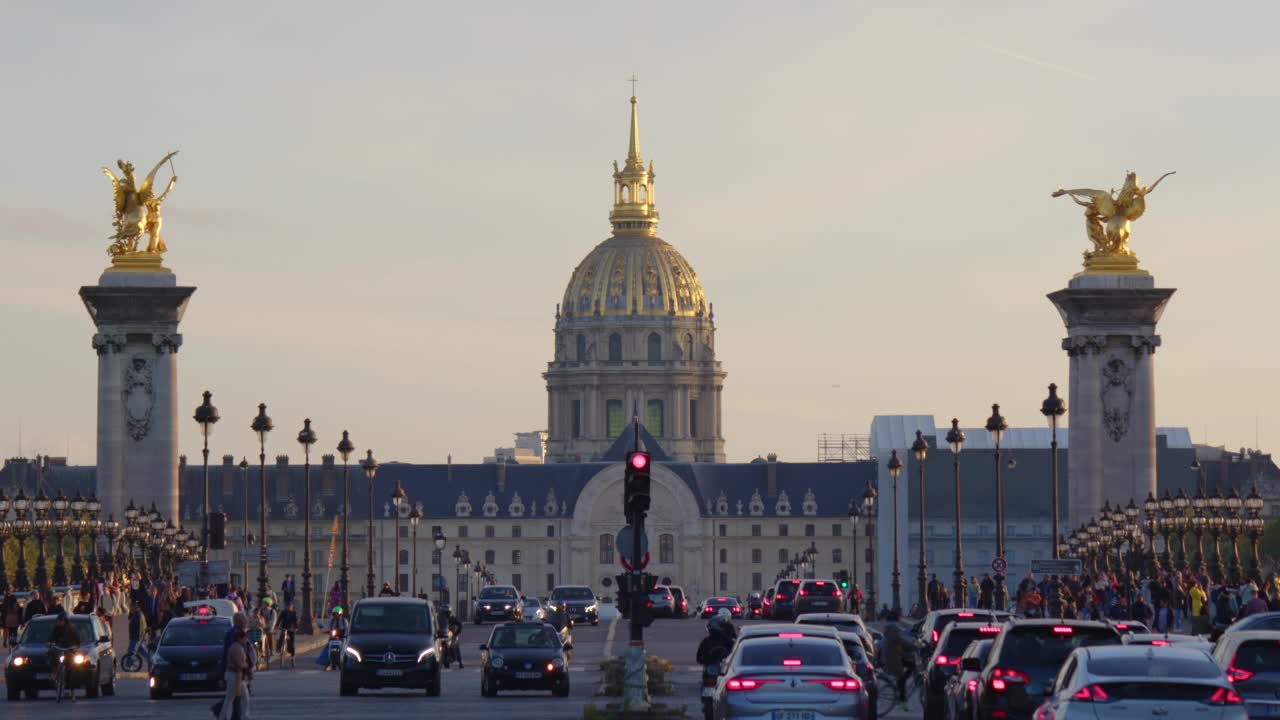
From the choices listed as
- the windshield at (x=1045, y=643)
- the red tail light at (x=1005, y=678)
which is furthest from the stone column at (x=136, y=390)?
the red tail light at (x=1005, y=678)

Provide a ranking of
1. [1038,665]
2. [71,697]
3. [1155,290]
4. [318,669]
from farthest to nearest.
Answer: [1155,290], [318,669], [71,697], [1038,665]

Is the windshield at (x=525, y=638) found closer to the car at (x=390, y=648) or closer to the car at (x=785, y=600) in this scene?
the car at (x=390, y=648)

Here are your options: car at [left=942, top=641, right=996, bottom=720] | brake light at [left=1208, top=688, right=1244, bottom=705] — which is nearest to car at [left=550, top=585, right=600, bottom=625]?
car at [left=942, top=641, right=996, bottom=720]

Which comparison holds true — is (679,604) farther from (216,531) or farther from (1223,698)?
(1223,698)

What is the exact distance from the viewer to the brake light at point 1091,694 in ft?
88.1

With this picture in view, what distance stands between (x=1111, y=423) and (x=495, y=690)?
158 feet

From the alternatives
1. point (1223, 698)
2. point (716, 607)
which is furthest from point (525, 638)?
point (716, 607)

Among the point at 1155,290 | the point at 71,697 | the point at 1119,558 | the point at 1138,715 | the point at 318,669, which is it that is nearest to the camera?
the point at 1138,715

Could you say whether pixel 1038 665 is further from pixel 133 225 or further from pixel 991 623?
pixel 133 225

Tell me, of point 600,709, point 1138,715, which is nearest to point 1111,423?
point 600,709

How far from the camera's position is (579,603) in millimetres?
101375

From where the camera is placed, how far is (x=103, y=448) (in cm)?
9681

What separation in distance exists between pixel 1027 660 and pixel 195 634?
20.0m

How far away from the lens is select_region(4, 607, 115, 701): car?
156 ft
